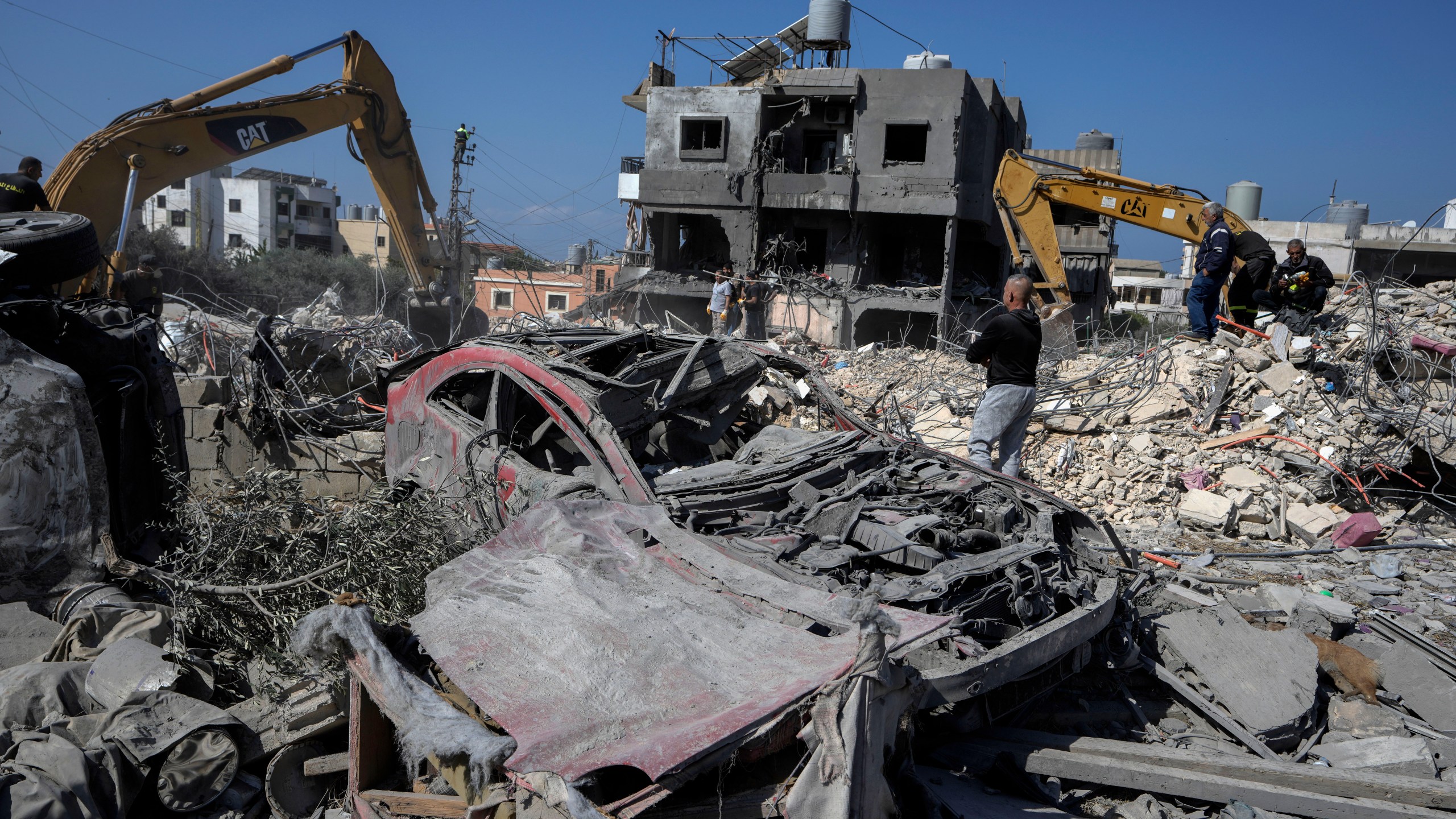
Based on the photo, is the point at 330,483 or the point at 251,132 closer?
the point at 330,483

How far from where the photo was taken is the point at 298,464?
7.19m

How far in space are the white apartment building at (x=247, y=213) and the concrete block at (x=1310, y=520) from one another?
52550 mm

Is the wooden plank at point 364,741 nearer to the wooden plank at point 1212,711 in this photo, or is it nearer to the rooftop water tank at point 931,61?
the wooden plank at point 1212,711

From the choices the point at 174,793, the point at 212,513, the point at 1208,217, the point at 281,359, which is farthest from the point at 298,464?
the point at 1208,217

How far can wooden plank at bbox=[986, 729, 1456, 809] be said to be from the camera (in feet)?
10.9

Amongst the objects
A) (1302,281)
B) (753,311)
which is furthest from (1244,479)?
(753,311)

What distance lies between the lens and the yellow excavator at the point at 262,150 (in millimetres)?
8977

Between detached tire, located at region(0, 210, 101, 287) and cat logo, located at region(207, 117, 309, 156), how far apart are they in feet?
17.8

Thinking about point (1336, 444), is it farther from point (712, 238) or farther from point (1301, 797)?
point (712, 238)

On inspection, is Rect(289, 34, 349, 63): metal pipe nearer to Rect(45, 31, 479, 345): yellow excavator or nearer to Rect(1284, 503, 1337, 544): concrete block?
Rect(45, 31, 479, 345): yellow excavator

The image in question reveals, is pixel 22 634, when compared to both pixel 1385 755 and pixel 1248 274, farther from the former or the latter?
pixel 1248 274

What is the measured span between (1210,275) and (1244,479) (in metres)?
3.46

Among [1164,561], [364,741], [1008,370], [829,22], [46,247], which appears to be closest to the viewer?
[364,741]

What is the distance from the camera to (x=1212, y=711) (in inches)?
158
